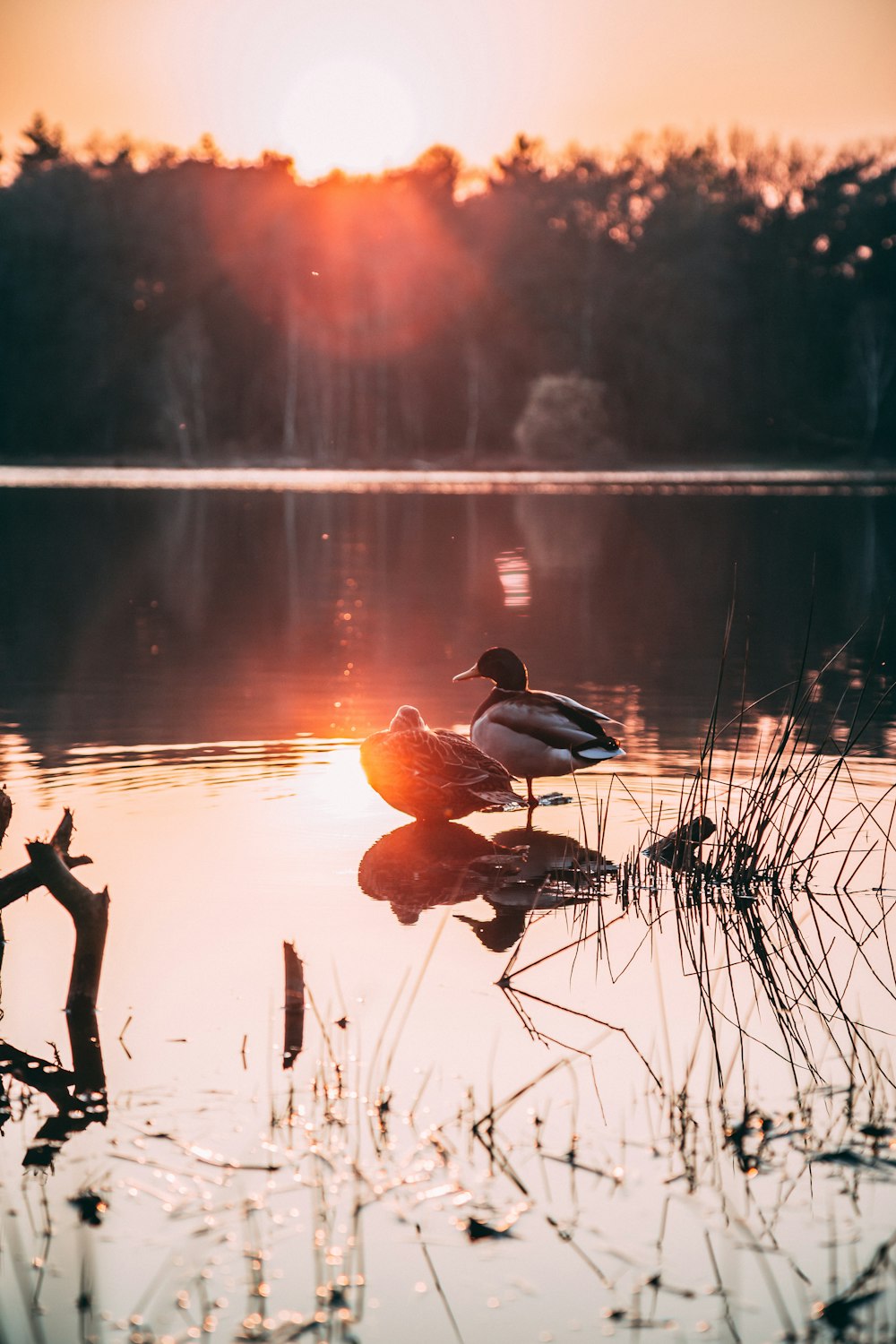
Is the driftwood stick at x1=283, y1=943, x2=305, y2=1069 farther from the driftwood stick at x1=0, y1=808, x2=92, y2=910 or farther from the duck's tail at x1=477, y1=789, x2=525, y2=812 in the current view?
the duck's tail at x1=477, y1=789, x2=525, y2=812

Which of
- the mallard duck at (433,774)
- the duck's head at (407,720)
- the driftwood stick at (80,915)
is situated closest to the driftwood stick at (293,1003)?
the driftwood stick at (80,915)

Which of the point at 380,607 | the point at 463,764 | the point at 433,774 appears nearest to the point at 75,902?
the point at 433,774

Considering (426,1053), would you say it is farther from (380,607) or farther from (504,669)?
(380,607)

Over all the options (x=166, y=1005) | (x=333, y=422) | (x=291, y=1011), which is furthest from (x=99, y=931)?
(x=333, y=422)

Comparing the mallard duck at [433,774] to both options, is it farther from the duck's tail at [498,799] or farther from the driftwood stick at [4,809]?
the driftwood stick at [4,809]

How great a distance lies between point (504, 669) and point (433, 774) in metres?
2.00

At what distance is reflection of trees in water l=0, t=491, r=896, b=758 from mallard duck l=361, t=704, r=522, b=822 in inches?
77.5

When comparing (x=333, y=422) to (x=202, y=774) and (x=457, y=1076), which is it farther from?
(x=457, y=1076)

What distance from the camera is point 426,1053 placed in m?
5.54

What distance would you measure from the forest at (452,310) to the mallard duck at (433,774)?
65028 mm

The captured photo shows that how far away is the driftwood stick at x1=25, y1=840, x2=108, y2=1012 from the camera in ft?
18.9

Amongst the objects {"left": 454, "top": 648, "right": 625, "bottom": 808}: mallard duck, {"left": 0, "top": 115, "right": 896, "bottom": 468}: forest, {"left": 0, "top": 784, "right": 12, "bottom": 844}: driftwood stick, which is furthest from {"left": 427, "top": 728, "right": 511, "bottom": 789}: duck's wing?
{"left": 0, "top": 115, "right": 896, "bottom": 468}: forest

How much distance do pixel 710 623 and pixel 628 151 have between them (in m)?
63.0

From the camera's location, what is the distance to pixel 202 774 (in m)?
10.2
